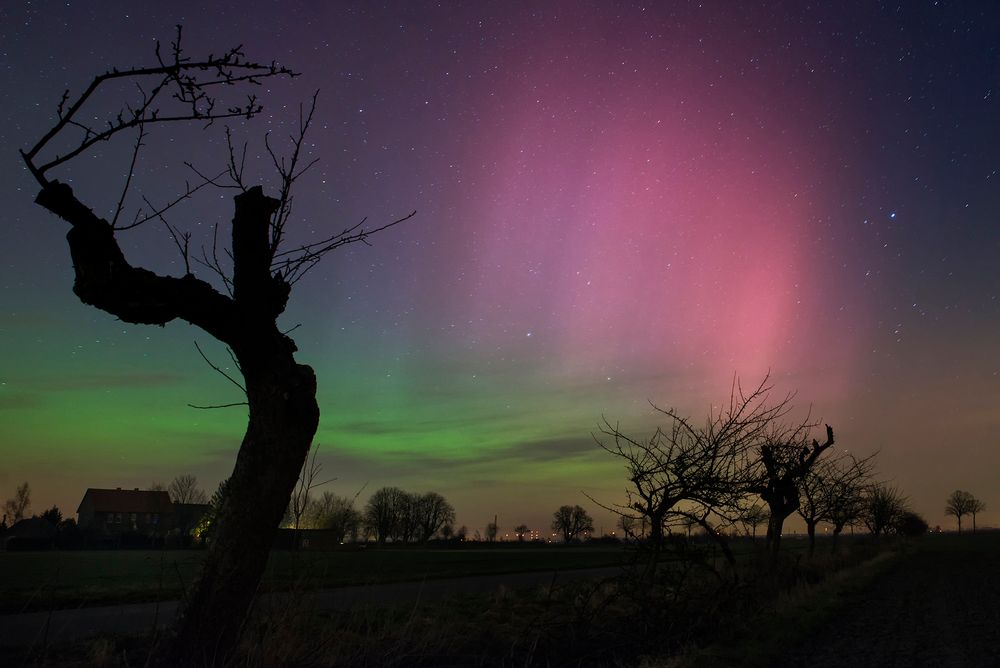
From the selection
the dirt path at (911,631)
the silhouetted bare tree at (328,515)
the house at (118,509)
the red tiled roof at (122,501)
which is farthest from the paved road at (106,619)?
the red tiled roof at (122,501)

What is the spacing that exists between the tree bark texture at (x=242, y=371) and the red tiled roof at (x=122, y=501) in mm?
131254

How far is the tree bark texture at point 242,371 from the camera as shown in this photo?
5.29 meters

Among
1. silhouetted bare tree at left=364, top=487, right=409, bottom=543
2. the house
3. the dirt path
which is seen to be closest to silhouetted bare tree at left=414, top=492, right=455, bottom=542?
silhouetted bare tree at left=364, top=487, right=409, bottom=543

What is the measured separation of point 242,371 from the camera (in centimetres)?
621

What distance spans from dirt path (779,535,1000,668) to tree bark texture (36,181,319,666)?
26.0ft

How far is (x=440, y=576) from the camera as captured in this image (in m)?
31.6

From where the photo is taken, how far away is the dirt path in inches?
404

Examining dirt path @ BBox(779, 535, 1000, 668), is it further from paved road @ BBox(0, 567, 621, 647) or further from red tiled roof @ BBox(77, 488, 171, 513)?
red tiled roof @ BBox(77, 488, 171, 513)

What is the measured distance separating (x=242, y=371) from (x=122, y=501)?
455ft

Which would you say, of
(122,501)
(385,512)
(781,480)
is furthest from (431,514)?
(781,480)

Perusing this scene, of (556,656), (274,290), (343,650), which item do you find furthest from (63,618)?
(274,290)

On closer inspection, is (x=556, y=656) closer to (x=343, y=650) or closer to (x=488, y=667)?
(x=488, y=667)

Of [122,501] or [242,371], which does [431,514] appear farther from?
[242,371]

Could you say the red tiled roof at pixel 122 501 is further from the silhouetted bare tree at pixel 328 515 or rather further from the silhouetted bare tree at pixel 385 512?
the silhouetted bare tree at pixel 328 515
